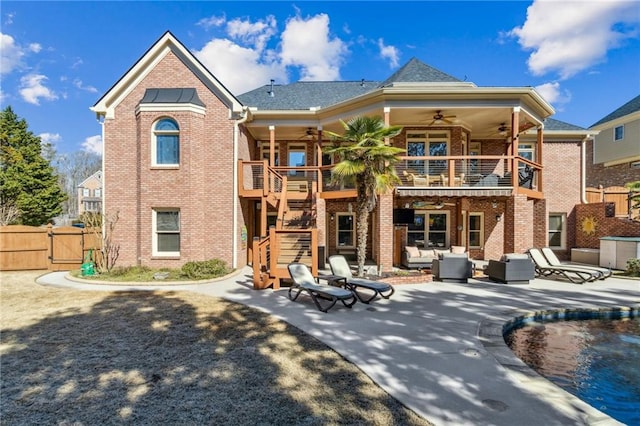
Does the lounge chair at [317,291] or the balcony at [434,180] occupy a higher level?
the balcony at [434,180]

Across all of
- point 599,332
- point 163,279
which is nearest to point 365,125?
point 599,332

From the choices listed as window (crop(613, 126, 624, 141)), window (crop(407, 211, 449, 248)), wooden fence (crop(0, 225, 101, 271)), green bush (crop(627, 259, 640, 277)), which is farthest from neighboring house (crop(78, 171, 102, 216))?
window (crop(613, 126, 624, 141))

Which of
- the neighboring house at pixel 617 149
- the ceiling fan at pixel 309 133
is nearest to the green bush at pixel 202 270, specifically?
the ceiling fan at pixel 309 133

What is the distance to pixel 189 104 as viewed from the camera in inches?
479

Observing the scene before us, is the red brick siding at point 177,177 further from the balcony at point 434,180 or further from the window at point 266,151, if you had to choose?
the window at point 266,151

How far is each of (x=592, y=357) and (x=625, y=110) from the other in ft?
82.2

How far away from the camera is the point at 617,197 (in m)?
15.9

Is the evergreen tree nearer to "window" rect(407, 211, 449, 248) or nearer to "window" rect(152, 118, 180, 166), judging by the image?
"window" rect(152, 118, 180, 166)

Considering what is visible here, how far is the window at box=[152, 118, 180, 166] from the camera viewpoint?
40.5 ft

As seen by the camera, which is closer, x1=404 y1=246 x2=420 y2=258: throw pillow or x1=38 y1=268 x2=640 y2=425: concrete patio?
x1=38 y1=268 x2=640 y2=425: concrete patio

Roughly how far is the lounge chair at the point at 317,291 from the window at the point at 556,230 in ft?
46.9

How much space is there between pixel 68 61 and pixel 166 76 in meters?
7.55

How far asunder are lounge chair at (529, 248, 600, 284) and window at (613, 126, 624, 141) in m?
16.5

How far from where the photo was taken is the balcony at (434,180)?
12.0 m
